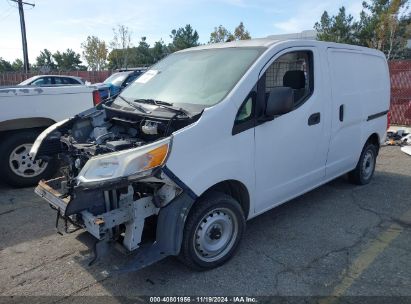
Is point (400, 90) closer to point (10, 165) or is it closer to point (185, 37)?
point (10, 165)

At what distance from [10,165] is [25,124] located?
65cm

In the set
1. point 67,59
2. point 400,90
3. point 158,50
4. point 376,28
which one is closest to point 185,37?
point 158,50

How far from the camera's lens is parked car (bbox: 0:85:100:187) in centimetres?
561

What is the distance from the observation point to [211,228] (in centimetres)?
337

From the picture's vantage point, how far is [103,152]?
10.8ft

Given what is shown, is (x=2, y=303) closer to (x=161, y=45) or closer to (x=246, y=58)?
(x=246, y=58)

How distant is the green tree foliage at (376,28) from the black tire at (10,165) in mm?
25180

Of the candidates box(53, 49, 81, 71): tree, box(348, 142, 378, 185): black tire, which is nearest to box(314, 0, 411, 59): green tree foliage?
box(348, 142, 378, 185): black tire

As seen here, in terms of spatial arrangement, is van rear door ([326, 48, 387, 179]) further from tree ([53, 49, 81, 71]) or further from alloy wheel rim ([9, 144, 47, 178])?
tree ([53, 49, 81, 71])

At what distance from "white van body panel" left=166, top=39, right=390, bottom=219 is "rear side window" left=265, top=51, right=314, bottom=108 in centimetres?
8

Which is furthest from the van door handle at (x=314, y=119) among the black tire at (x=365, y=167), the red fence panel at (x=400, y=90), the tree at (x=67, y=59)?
the tree at (x=67, y=59)

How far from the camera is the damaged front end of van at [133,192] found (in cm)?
279

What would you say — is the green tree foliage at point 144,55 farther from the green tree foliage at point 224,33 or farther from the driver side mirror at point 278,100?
the driver side mirror at point 278,100

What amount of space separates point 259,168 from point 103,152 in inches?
57.0
